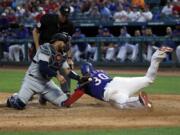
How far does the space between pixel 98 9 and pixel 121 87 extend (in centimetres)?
1410

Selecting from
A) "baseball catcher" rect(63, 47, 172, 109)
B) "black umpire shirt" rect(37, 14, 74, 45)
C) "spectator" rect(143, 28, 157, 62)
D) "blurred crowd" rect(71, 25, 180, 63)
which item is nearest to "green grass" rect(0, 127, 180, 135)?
"baseball catcher" rect(63, 47, 172, 109)

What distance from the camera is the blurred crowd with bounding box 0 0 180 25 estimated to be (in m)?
20.8

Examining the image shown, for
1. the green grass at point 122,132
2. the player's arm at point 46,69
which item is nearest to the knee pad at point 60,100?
the player's arm at point 46,69

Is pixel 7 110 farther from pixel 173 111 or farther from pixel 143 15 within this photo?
pixel 143 15

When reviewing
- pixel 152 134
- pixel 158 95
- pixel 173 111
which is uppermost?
pixel 152 134

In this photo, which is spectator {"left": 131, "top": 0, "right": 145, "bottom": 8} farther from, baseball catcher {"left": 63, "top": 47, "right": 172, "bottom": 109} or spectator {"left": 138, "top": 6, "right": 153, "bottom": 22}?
baseball catcher {"left": 63, "top": 47, "right": 172, "bottom": 109}

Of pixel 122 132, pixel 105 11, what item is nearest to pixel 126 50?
pixel 105 11

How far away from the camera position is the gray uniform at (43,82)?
351 inches

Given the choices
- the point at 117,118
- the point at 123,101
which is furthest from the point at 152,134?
the point at 123,101

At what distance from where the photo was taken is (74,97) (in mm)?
9062

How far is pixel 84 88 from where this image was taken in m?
9.09

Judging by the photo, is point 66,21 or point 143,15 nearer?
point 66,21

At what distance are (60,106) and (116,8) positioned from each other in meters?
13.2

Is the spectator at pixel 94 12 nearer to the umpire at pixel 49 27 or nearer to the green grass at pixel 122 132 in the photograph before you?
the umpire at pixel 49 27
